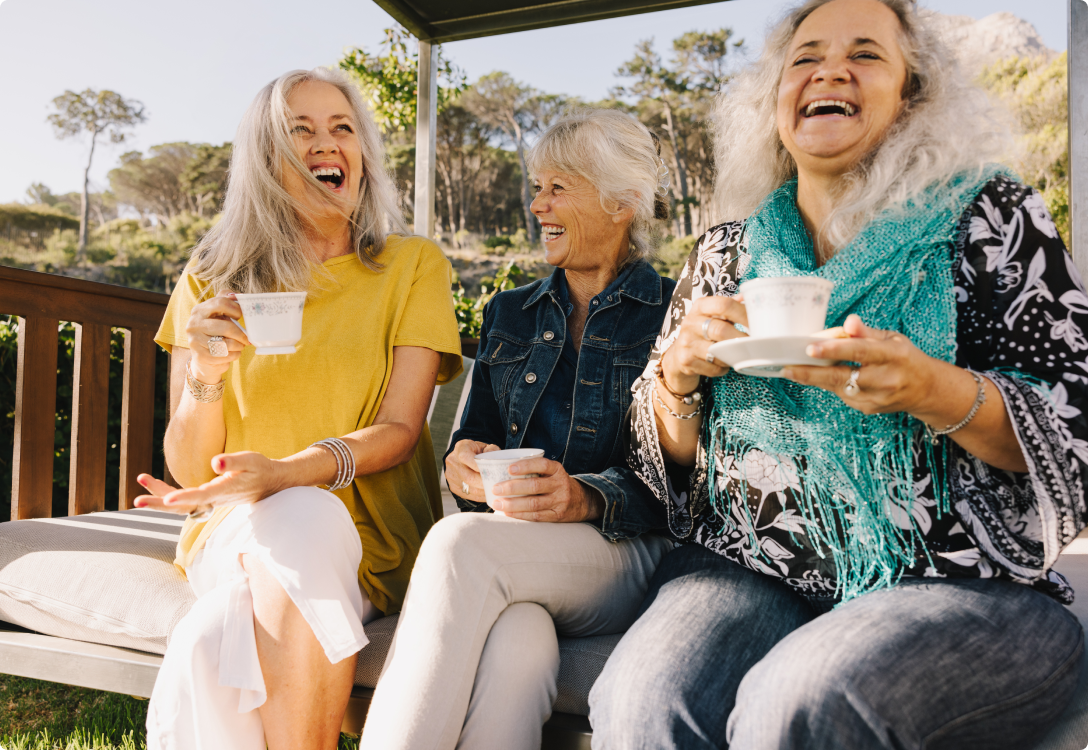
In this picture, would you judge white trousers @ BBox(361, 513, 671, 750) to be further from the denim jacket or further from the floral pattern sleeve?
the floral pattern sleeve

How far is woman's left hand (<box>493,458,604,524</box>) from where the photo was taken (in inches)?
62.8

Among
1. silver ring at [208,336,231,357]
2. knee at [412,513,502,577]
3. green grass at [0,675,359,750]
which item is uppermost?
silver ring at [208,336,231,357]

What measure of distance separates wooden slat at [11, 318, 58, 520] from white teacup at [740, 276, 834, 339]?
2.39m

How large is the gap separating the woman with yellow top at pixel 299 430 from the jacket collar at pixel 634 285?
276mm

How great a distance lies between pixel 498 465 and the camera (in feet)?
5.26

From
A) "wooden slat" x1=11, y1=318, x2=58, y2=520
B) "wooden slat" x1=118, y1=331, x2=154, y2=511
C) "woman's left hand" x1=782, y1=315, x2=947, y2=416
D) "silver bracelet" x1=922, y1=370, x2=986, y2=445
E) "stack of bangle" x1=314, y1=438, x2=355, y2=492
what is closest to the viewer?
"woman's left hand" x1=782, y1=315, x2=947, y2=416

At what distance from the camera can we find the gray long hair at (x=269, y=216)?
2.01 m

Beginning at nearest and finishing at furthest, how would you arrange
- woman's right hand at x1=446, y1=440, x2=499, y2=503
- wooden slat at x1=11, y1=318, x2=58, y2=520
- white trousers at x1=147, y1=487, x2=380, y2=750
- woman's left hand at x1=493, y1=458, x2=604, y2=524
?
white trousers at x1=147, y1=487, x2=380, y2=750 < woman's left hand at x1=493, y1=458, x2=604, y2=524 < woman's right hand at x1=446, y1=440, x2=499, y2=503 < wooden slat at x1=11, y1=318, x2=58, y2=520

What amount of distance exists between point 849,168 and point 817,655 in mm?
952

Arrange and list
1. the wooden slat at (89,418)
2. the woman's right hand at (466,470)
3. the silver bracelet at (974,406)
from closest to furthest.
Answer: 1. the silver bracelet at (974,406)
2. the woman's right hand at (466,470)
3. the wooden slat at (89,418)

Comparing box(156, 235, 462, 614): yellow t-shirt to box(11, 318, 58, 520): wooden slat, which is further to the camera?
box(11, 318, 58, 520): wooden slat

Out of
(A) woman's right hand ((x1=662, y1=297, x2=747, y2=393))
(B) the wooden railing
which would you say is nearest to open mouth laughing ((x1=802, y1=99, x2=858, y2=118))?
(A) woman's right hand ((x1=662, y1=297, x2=747, y2=393))

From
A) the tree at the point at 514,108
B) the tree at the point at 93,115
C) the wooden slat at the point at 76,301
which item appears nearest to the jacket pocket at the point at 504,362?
the wooden slat at the point at 76,301

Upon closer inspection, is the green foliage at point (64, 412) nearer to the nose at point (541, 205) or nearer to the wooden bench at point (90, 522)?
the wooden bench at point (90, 522)
